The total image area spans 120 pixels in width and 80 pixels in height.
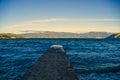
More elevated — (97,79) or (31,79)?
(31,79)

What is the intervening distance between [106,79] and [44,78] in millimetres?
9971

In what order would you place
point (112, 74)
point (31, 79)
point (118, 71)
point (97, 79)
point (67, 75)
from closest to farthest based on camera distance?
point (31, 79) → point (67, 75) → point (97, 79) → point (112, 74) → point (118, 71)

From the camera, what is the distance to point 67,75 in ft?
39.2

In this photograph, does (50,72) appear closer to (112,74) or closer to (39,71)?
(39,71)

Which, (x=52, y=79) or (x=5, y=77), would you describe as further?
(x=5, y=77)

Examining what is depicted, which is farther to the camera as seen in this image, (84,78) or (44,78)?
(84,78)

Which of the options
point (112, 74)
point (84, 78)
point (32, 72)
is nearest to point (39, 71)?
point (32, 72)

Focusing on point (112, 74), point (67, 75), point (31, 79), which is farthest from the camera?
point (112, 74)

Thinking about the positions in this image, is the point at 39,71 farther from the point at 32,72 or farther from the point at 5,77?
the point at 5,77

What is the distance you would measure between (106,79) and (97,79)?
784 millimetres

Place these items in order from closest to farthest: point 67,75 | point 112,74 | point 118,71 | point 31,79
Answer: point 31,79
point 67,75
point 112,74
point 118,71

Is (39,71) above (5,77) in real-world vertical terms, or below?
above

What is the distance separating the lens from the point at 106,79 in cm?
2002

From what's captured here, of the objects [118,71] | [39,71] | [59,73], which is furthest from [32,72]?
[118,71]
